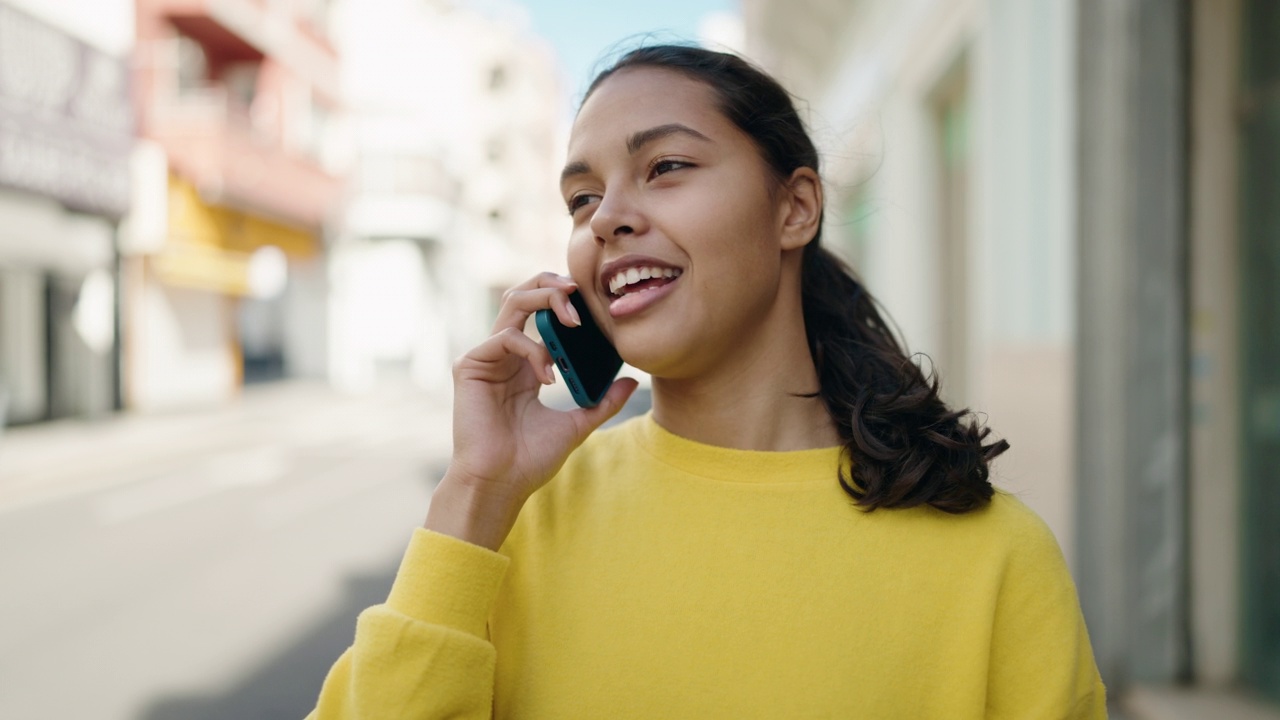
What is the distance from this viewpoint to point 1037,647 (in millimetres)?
1215

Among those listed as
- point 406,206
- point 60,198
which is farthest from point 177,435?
point 406,206

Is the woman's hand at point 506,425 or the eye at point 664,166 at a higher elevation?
the eye at point 664,166

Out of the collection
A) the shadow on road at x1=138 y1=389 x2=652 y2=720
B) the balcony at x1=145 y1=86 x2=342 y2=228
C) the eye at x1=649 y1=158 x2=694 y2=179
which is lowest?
the shadow on road at x1=138 y1=389 x2=652 y2=720

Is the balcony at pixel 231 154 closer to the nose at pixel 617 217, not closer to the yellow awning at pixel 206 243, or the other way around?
the yellow awning at pixel 206 243

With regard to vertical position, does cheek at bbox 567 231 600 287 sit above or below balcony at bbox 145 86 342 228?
below

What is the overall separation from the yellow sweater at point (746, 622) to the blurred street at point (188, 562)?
3198 millimetres

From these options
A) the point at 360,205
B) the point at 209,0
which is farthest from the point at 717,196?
the point at 360,205

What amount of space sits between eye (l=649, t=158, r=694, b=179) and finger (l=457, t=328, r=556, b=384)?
298 millimetres

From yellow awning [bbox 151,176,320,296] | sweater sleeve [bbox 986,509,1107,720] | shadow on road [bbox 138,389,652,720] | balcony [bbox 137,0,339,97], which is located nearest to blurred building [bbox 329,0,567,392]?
balcony [bbox 137,0,339,97]

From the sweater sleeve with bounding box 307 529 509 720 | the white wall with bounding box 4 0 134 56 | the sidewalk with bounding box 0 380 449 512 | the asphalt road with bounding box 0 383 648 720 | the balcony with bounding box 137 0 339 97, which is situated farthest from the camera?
the balcony with bounding box 137 0 339 97

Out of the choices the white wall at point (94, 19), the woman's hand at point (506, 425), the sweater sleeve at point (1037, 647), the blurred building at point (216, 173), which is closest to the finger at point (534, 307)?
the woman's hand at point (506, 425)

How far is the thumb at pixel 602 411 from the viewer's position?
1.43 metres

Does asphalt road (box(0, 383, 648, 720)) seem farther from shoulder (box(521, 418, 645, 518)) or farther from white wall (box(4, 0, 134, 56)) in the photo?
white wall (box(4, 0, 134, 56))

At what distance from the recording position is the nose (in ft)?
4.34
